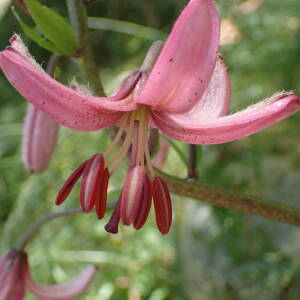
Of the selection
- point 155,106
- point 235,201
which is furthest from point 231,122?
Answer: point 235,201

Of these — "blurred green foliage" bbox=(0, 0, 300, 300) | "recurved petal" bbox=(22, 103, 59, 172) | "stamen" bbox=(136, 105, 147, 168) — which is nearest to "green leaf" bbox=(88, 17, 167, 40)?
"blurred green foliage" bbox=(0, 0, 300, 300)

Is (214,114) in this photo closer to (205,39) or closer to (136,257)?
(205,39)

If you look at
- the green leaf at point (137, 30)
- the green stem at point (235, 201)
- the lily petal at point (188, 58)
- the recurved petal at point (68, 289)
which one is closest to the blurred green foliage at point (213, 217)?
the green leaf at point (137, 30)

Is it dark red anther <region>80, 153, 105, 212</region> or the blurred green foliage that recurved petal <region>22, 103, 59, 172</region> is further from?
the blurred green foliage

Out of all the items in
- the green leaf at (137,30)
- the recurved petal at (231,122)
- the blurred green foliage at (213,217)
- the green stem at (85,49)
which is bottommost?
the blurred green foliage at (213,217)

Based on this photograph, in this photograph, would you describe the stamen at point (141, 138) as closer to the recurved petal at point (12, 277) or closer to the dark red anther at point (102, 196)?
the dark red anther at point (102, 196)

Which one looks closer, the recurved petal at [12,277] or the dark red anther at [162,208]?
the dark red anther at [162,208]
